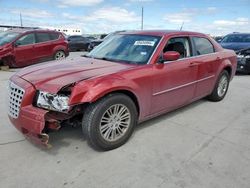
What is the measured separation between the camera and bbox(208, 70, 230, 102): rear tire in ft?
18.3

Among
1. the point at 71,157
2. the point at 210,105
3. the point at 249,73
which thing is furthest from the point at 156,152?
the point at 249,73

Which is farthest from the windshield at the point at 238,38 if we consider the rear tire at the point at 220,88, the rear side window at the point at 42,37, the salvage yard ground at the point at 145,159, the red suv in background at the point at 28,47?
the rear side window at the point at 42,37

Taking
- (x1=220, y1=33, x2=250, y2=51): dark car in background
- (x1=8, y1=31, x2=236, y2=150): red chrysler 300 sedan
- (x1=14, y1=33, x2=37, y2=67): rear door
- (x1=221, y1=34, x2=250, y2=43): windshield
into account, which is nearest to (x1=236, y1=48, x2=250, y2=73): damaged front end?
(x1=220, y1=33, x2=250, y2=51): dark car in background

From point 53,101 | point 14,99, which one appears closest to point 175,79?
point 53,101

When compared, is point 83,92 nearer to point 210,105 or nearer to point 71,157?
point 71,157

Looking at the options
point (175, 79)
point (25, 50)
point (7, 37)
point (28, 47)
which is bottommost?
point (175, 79)

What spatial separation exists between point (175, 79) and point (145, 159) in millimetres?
1539

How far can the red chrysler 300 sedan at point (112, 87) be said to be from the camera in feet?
9.89

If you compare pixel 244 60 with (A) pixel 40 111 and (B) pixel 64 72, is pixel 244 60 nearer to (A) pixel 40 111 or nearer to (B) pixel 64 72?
(B) pixel 64 72

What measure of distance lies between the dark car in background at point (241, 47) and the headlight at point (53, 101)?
7.97 metres

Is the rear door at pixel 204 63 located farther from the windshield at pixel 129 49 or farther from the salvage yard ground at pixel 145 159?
the windshield at pixel 129 49

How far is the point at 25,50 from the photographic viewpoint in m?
10.0

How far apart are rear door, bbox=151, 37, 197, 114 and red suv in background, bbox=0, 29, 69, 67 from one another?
751 cm

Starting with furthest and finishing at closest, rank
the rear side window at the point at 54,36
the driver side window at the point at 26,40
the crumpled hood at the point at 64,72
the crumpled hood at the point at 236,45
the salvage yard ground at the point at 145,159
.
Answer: the rear side window at the point at 54,36 < the driver side window at the point at 26,40 < the crumpled hood at the point at 236,45 < the crumpled hood at the point at 64,72 < the salvage yard ground at the point at 145,159
